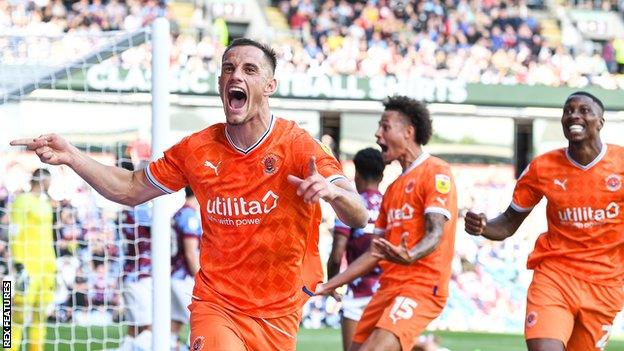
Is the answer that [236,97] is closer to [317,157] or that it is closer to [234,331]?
[317,157]

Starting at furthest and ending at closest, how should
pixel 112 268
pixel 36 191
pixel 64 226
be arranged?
pixel 112 268 → pixel 64 226 → pixel 36 191

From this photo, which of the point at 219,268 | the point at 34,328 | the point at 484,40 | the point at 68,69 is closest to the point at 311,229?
the point at 219,268

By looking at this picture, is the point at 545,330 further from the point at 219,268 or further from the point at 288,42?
the point at 288,42

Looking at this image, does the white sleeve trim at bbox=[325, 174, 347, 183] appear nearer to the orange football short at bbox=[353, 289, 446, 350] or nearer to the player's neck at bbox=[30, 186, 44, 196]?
the orange football short at bbox=[353, 289, 446, 350]

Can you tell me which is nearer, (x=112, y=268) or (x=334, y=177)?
(x=334, y=177)

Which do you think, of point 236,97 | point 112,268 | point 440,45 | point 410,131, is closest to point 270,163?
point 236,97

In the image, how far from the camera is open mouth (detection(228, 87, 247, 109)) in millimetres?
5488

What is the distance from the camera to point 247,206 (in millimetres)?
5523

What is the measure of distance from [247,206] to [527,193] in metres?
2.78

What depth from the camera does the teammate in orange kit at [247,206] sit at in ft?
18.1

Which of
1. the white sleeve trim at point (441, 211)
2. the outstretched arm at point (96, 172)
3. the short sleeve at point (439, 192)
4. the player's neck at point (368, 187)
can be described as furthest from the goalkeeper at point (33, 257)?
the outstretched arm at point (96, 172)

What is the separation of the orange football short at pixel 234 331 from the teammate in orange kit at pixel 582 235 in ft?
6.55

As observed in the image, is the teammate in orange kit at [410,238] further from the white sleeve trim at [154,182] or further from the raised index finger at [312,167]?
the raised index finger at [312,167]

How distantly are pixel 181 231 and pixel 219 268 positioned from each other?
4.76 m
